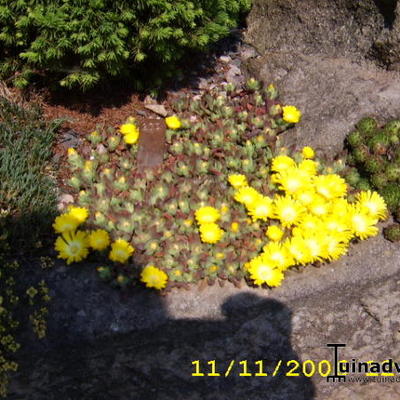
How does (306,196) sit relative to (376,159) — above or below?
below

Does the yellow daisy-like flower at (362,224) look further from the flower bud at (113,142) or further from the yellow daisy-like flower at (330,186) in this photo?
the flower bud at (113,142)

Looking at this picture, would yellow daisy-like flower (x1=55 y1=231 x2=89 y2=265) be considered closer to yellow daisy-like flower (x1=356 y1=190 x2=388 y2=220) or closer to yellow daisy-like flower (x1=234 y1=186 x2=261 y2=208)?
yellow daisy-like flower (x1=234 y1=186 x2=261 y2=208)

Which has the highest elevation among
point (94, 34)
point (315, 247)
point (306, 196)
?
point (94, 34)

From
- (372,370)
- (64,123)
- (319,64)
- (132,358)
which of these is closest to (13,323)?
(132,358)

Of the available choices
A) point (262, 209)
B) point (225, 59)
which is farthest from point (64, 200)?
point (225, 59)

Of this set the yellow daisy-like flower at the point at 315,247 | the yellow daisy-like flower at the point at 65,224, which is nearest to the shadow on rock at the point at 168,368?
the yellow daisy-like flower at the point at 315,247

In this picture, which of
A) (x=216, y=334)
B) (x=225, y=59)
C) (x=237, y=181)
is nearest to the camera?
(x=216, y=334)

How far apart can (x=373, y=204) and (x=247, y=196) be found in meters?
0.80

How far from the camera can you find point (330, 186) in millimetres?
3277

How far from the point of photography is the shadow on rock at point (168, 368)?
8.89 ft

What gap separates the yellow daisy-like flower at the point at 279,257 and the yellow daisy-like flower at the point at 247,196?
1.07 ft

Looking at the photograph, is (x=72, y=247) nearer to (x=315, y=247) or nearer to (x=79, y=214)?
(x=79, y=214)

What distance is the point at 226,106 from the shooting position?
13.0ft

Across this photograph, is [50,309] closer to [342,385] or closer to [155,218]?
[155,218]
